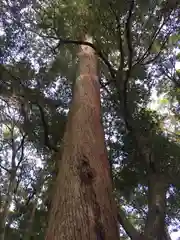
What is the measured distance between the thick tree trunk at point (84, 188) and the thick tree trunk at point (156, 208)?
4.86 ft

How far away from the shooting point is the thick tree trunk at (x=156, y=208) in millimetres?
3764

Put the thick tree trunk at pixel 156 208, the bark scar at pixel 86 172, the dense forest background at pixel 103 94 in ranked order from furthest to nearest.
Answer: the dense forest background at pixel 103 94, the thick tree trunk at pixel 156 208, the bark scar at pixel 86 172

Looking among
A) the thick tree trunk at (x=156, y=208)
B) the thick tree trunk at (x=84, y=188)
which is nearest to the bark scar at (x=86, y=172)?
the thick tree trunk at (x=84, y=188)

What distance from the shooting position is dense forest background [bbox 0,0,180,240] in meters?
5.74

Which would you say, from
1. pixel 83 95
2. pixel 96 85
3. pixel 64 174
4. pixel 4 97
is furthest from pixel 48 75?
pixel 64 174

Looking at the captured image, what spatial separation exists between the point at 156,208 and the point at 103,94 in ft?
12.5

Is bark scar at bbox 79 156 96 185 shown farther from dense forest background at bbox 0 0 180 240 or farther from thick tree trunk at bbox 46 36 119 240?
dense forest background at bbox 0 0 180 240

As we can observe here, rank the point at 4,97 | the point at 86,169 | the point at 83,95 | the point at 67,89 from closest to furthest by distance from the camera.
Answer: the point at 86,169, the point at 83,95, the point at 4,97, the point at 67,89

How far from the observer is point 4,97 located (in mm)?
7043

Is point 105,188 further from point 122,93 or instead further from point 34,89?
point 34,89

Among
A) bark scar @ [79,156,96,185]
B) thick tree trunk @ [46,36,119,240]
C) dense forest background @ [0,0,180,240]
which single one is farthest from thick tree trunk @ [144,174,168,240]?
bark scar @ [79,156,96,185]

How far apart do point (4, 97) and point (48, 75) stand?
4.19 feet

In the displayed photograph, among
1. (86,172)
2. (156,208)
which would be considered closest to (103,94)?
(156,208)

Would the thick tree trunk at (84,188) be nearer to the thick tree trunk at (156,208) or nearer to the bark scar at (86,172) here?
the bark scar at (86,172)
